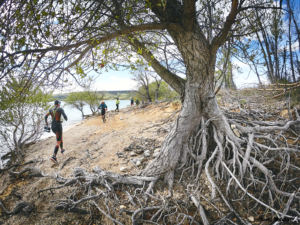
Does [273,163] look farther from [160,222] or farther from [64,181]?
[64,181]

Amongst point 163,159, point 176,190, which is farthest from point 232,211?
point 163,159

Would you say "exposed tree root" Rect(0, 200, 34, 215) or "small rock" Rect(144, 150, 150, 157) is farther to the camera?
"small rock" Rect(144, 150, 150, 157)

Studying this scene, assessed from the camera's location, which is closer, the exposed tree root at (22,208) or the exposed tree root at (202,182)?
the exposed tree root at (202,182)

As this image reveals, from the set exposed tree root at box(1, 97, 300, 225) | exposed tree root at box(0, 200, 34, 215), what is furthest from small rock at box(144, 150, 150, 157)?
exposed tree root at box(0, 200, 34, 215)

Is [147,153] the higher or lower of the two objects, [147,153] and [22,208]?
the higher

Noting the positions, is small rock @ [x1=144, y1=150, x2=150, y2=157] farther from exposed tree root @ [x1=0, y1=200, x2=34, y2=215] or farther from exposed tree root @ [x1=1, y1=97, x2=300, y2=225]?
exposed tree root @ [x1=0, y1=200, x2=34, y2=215]

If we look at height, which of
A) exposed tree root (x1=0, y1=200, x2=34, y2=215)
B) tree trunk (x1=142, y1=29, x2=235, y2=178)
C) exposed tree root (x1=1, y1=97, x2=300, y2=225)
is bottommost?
exposed tree root (x1=0, y1=200, x2=34, y2=215)

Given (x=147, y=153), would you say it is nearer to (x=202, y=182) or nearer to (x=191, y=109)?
(x=202, y=182)

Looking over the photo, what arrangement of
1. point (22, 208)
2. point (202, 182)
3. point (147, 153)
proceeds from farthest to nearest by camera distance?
point (147, 153), point (22, 208), point (202, 182)

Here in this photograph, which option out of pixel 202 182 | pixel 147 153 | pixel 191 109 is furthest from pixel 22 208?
pixel 191 109

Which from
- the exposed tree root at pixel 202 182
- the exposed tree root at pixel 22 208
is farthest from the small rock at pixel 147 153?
the exposed tree root at pixel 22 208

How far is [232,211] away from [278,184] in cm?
145

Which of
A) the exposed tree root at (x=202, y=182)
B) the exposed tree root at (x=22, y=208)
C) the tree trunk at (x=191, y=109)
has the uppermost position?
the tree trunk at (x=191, y=109)

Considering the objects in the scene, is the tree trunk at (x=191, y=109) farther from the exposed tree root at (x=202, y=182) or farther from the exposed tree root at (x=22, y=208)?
the exposed tree root at (x=22, y=208)
